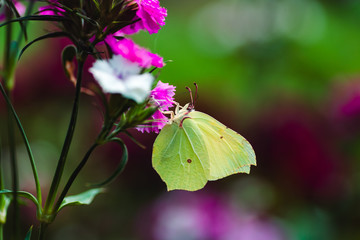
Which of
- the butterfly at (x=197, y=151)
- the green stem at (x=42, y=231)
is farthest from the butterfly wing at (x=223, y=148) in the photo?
the green stem at (x=42, y=231)

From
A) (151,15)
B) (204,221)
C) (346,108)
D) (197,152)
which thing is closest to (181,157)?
(197,152)

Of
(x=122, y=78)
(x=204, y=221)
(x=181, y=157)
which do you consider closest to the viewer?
(x=122, y=78)

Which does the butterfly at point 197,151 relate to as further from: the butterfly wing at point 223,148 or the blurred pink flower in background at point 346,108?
the blurred pink flower in background at point 346,108

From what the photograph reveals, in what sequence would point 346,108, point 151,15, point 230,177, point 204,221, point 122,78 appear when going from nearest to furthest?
1. point 122,78
2. point 151,15
3. point 204,221
4. point 346,108
5. point 230,177

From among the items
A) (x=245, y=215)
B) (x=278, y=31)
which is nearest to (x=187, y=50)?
(x=278, y=31)

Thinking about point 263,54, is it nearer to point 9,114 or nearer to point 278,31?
point 278,31

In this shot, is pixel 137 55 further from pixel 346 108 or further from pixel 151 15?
pixel 346 108

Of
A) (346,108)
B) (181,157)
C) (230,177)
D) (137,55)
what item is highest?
(137,55)

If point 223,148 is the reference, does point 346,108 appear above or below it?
below

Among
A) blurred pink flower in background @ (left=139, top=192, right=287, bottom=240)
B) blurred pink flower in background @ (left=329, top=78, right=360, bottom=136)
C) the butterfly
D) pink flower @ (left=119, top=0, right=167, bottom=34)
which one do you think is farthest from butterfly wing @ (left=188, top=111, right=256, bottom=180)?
blurred pink flower in background @ (left=329, top=78, right=360, bottom=136)
